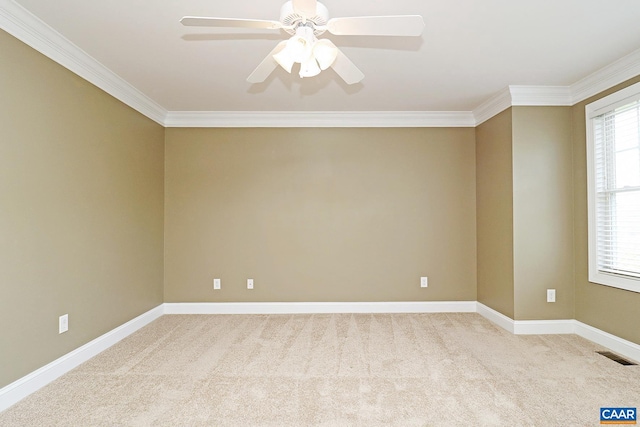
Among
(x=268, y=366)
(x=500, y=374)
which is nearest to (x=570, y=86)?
(x=500, y=374)

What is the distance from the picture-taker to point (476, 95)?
3.67 m

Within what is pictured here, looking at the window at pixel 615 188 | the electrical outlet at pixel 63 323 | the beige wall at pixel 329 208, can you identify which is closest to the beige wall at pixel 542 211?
the window at pixel 615 188

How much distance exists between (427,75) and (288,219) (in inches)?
88.5

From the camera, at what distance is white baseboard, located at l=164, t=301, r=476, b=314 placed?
167 inches

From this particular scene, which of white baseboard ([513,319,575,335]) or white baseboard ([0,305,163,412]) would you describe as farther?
white baseboard ([513,319,575,335])

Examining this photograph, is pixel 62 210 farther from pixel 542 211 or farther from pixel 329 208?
pixel 542 211

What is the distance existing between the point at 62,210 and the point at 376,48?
2713 millimetres

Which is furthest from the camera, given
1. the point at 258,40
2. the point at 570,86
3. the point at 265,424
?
the point at 570,86

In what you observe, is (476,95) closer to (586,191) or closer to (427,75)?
(427,75)

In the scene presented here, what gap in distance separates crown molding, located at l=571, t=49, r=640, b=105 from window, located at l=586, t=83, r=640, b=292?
113mm

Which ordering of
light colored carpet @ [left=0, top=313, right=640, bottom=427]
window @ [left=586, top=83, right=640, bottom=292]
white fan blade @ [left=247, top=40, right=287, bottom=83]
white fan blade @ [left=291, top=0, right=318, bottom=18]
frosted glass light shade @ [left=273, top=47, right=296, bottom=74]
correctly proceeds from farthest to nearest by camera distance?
1. window @ [left=586, top=83, right=640, bottom=292]
2. light colored carpet @ [left=0, top=313, right=640, bottom=427]
3. white fan blade @ [left=247, top=40, right=287, bottom=83]
4. frosted glass light shade @ [left=273, top=47, right=296, bottom=74]
5. white fan blade @ [left=291, top=0, right=318, bottom=18]

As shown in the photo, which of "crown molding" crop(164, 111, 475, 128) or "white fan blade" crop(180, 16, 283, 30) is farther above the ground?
"crown molding" crop(164, 111, 475, 128)

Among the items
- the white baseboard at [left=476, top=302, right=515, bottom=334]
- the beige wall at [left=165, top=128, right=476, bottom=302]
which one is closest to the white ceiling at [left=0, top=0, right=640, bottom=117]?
the beige wall at [left=165, top=128, right=476, bottom=302]

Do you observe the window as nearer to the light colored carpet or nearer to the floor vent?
the floor vent
